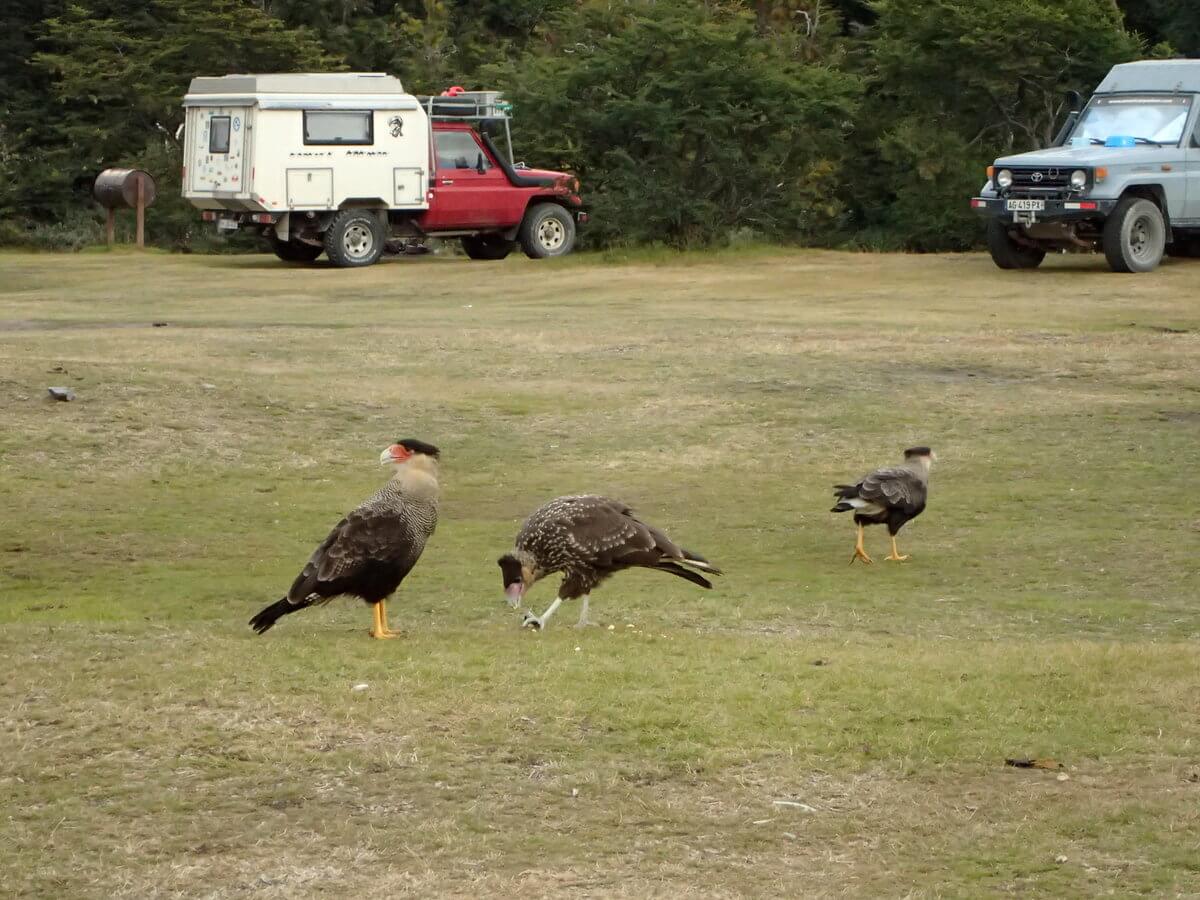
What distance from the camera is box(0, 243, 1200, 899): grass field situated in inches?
213

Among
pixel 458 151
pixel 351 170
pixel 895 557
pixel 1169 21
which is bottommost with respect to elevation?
pixel 895 557

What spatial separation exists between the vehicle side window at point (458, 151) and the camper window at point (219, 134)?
10.4 ft

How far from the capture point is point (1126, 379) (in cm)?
1606

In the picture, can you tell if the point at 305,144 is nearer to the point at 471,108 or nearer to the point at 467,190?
the point at 467,190

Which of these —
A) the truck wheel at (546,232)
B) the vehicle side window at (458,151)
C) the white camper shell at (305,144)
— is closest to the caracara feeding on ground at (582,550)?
the white camper shell at (305,144)

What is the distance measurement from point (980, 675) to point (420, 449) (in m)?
2.48

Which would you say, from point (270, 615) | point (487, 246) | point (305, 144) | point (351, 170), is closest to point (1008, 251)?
point (487, 246)

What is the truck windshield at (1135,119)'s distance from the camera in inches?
955

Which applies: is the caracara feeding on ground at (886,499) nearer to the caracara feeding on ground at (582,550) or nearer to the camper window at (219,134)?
the caracara feeding on ground at (582,550)

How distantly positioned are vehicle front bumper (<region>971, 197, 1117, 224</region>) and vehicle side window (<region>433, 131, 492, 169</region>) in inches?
318

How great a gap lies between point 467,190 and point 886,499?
19.0m

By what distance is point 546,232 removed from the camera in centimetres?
2930

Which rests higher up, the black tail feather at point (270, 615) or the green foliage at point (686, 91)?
the green foliage at point (686, 91)

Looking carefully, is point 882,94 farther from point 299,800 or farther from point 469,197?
point 299,800
